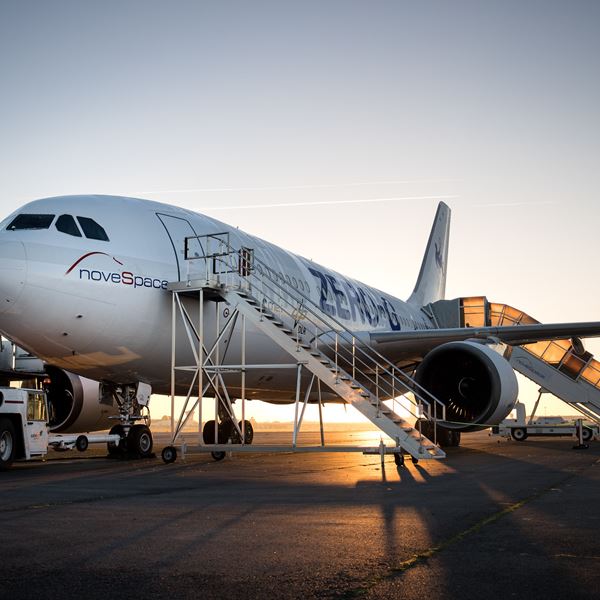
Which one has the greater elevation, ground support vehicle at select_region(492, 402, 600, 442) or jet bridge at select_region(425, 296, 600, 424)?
jet bridge at select_region(425, 296, 600, 424)

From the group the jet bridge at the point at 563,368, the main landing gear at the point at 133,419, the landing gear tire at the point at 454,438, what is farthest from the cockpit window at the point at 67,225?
the jet bridge at the point at 563,368

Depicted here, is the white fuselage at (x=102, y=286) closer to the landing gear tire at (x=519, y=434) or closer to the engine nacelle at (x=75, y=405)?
the engine nacelle at (x=75, y=405)

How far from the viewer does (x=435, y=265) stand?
101ft

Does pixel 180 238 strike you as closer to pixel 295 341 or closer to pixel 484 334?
pixel 295 341

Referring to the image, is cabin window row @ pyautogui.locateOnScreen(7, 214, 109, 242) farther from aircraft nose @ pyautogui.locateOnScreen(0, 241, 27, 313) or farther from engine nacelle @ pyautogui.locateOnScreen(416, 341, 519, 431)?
engine nacelle @ pyautogui.locateOnScreen(416, 341, 519, 431)

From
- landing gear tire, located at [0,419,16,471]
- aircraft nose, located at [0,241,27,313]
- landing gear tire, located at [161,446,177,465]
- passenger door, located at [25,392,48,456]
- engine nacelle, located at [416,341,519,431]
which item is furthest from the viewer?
engine nacelle, located at [416,341,519,431]

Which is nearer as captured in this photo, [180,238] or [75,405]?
[180,238]

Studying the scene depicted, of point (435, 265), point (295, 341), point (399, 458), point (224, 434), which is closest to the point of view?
point (399, 458)

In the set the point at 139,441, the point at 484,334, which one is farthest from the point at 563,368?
the point at 139,441

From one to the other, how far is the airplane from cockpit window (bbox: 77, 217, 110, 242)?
0.6 inches

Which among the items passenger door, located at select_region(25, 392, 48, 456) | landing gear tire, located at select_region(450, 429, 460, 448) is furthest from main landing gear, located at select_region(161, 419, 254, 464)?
landing gear tire, located at select_region(450, 429, 460, 448)

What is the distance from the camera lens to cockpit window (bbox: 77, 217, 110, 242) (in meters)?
11.1

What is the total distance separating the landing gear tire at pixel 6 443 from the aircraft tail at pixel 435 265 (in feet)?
60.4

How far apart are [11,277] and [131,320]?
1893 mm
